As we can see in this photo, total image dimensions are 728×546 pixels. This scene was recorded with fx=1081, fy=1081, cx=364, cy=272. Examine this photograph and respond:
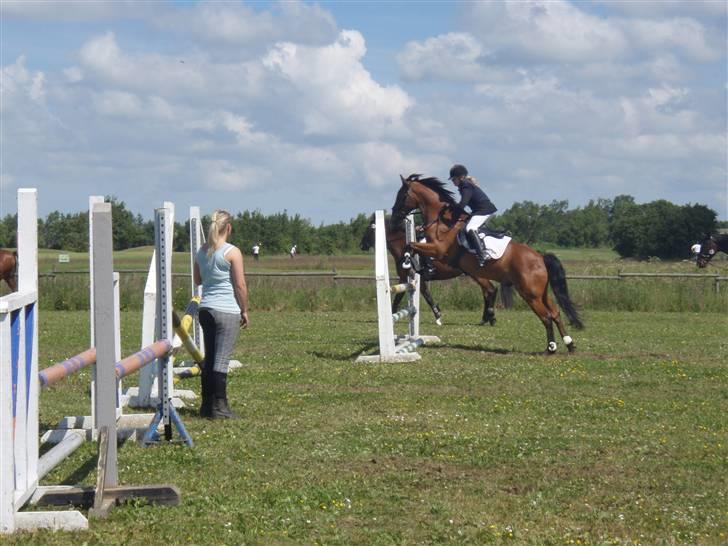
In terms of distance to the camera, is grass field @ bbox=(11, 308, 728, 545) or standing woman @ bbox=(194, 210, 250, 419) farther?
standing woman @ bbox=(194, 210, 250, 419)

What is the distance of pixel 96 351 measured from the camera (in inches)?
268

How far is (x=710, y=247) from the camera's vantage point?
2742cm

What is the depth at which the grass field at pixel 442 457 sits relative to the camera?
644 centimetres

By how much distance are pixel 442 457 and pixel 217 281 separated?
292 centimetres

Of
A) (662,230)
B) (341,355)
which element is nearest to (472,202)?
(341,355)

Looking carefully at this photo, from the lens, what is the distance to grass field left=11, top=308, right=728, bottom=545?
644 cm

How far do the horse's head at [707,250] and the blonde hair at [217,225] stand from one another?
19.9 m

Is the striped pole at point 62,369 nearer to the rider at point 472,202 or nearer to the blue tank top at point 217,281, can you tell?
the blue tank top at point 217,281

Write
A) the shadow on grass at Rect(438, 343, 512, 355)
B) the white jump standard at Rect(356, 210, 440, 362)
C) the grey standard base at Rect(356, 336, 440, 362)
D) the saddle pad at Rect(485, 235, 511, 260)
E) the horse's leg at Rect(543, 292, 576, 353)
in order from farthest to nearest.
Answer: the shadow on grass at Rect(438, 343, 512, 355)
the saddle pad at Rect(485, 235, 511, 260)
the horse's leg at Rect(543, 292, 576, 353)
the grey standard base at Rect(356, 336, 440, 362)
the white jump standard at Rect(356, 210, 440, 362)

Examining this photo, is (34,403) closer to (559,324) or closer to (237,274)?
(237,274)

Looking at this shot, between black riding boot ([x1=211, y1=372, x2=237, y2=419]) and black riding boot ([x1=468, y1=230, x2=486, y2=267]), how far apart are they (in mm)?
7679

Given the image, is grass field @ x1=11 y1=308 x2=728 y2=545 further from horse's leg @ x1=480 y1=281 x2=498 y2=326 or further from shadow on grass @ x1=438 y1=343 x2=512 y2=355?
horse's leg @ x1=480 y1=281 x2=498 y2=326

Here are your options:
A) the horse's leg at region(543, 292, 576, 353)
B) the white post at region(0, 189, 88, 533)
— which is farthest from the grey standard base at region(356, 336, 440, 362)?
the white post at region(0, 189, 88, 533)

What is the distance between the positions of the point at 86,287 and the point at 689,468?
2473 cm
